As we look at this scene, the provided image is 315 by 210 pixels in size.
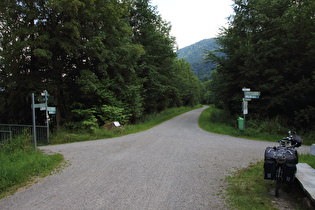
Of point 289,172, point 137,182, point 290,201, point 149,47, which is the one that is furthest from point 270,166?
point 149,47

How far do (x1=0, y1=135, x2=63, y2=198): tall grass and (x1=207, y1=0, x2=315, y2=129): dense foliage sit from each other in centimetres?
1308

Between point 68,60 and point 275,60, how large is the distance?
15283 millimetres

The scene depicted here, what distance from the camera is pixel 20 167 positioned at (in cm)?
498

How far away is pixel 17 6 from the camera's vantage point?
36.9ft

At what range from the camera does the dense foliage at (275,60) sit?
37.6 feet

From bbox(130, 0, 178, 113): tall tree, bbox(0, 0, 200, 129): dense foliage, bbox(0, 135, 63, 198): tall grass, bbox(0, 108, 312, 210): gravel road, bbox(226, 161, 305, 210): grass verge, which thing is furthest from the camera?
bbox(130, 0, 178, 113): tall tree

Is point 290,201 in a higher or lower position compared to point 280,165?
lower

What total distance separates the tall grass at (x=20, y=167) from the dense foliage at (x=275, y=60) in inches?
515

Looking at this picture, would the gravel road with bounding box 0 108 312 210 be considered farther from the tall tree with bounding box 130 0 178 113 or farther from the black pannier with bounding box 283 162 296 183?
the tall tree with bounding box 130 0 178 113

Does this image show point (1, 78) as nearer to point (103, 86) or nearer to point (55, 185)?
point (103, 86)

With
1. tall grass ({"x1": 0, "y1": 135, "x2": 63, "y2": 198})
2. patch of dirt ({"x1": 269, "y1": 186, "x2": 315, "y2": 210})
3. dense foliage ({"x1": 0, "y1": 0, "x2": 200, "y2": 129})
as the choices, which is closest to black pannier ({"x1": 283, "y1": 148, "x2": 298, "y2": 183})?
patch of dirt ({"x1": 269, "y1": 186, "x2": 315, "y2": 210})

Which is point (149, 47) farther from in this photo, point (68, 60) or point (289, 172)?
point (289, 172)

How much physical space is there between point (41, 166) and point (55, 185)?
1.60 m

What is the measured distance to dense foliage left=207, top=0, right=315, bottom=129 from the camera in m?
11.5
